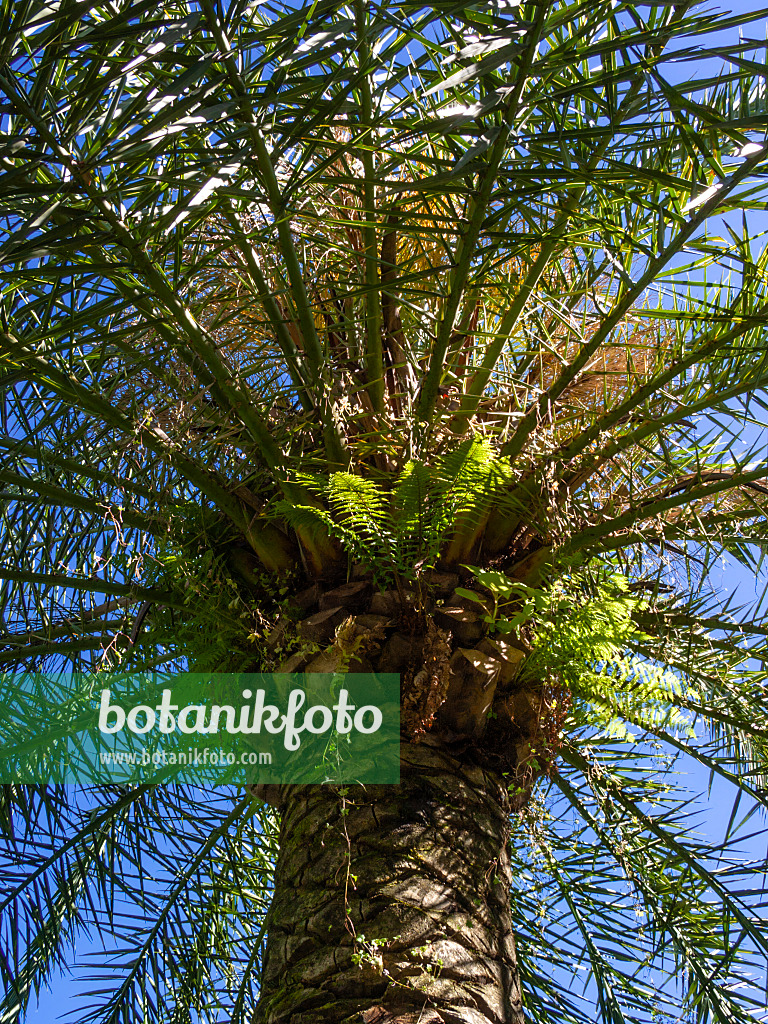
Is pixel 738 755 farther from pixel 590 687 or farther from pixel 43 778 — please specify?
pixel 43 778

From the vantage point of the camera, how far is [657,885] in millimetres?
2932

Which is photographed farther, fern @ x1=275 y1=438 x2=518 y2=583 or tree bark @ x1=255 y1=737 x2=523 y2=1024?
fern @ x1=275 y1=438 x2=518 y2=583

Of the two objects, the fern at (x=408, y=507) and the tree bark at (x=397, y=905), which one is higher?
the fern at (x=408, y=507)

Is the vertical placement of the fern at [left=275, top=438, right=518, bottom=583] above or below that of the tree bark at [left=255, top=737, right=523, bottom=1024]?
above

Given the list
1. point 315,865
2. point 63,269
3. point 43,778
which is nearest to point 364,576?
point 315,865

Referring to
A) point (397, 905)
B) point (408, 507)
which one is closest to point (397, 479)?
point (408, 507)

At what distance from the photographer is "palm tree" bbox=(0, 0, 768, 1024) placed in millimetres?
1922

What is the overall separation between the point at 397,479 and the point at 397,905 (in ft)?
3.81

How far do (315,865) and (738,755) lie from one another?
138 cm

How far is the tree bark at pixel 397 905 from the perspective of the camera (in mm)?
1921

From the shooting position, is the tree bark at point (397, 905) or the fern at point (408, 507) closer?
the tree bark at point (397, 905)

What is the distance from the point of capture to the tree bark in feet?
6.30

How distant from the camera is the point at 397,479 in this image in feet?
8.60

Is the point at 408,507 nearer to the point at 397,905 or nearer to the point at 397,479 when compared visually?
the point at 397,479
